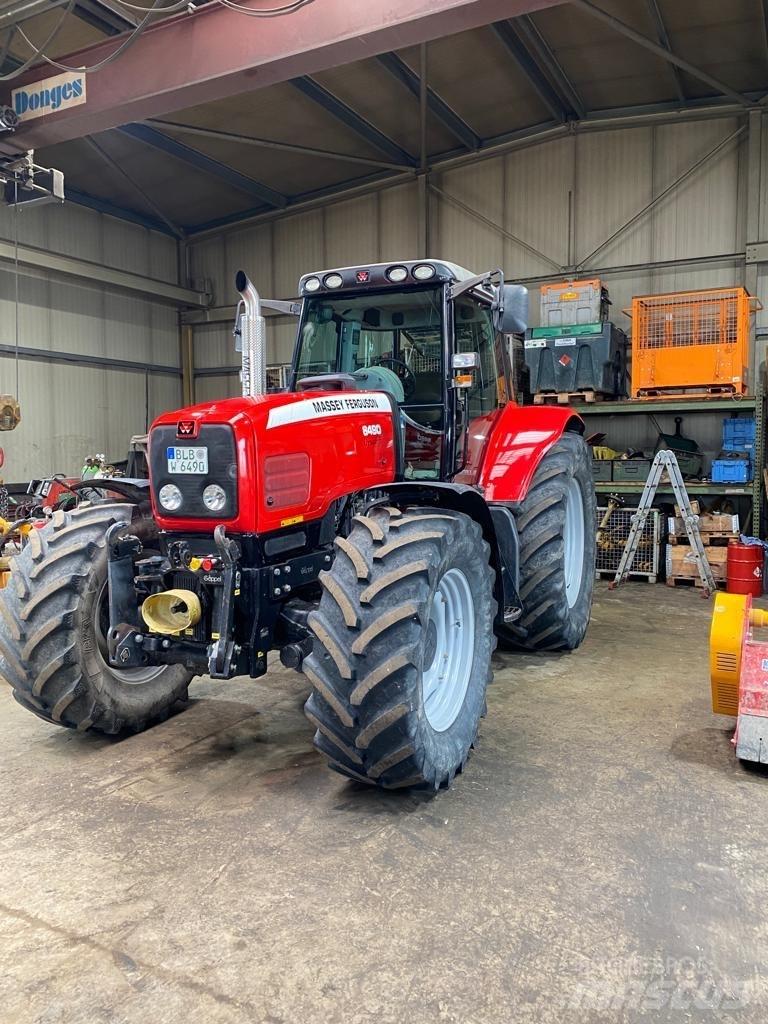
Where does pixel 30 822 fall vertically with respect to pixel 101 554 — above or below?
below

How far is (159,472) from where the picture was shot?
3.06 meters

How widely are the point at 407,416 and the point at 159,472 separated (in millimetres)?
1455

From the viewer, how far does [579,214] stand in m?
10.2

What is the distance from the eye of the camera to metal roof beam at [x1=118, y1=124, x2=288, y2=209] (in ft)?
31.8

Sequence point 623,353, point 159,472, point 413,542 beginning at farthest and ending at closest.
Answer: point 623,353 < point 159,472 < point 413,542

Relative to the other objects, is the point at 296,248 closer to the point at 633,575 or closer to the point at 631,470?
the point at 631,470

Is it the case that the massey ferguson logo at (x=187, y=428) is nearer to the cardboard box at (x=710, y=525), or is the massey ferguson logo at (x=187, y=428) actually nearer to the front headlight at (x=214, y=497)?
the front headlight at (x=214, y=497)

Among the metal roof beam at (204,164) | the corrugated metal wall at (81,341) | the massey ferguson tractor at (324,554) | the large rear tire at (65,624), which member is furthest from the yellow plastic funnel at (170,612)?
the corrugated metal wall at (81,341)

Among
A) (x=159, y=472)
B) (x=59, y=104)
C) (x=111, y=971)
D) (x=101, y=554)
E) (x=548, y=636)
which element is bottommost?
(x=111, y=971)

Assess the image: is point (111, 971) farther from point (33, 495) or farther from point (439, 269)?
point (33, 495)

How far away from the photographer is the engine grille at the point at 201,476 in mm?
2904

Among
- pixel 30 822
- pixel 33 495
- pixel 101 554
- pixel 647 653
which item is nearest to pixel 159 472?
pixel 101 554

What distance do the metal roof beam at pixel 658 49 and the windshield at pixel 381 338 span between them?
15.4 ft

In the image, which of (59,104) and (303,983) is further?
(59,104)
